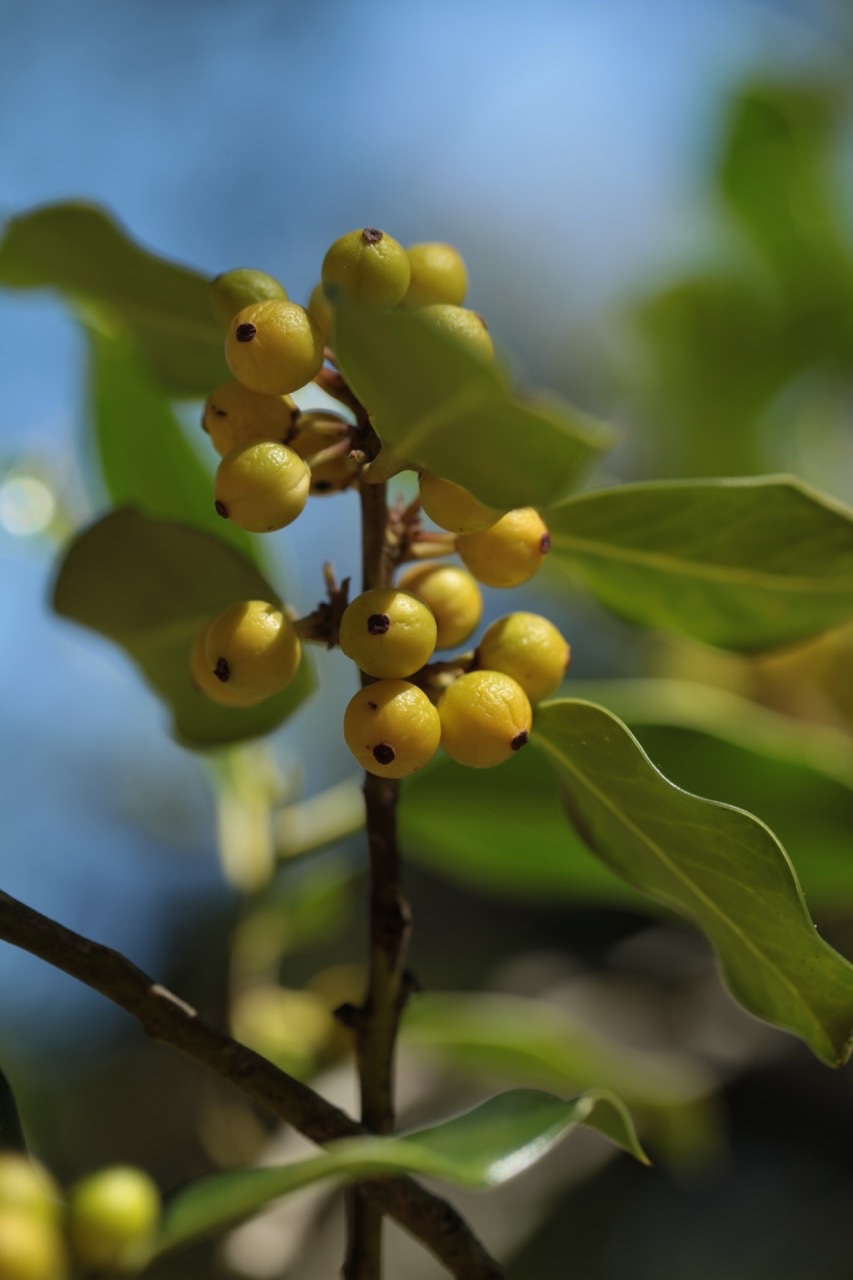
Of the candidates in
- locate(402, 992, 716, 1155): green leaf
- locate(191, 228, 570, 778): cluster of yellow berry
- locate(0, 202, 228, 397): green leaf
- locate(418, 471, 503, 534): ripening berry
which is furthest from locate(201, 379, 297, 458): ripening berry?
locate(402, 992, 716, 1155): green leaf

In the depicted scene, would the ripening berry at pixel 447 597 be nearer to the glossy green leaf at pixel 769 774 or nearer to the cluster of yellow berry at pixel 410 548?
the cluster of yellow berry at pixel 410 548

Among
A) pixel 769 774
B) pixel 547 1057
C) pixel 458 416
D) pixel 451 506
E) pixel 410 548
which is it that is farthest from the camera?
pixel 547 1057

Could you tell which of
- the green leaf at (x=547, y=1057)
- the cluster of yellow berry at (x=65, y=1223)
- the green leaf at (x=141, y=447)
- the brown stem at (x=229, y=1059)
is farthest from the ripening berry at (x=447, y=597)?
the green leaf at (x=547, y=1057)

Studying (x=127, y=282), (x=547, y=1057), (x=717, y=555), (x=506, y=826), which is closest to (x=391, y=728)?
(x=717, y=555)

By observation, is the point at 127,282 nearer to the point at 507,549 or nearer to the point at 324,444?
the point at 324,444

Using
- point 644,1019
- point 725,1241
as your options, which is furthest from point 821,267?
point 725,1241

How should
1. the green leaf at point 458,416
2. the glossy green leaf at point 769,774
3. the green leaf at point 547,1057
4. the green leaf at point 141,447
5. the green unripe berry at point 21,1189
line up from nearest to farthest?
the green leaf at point 458,416
the green unripe berry at point 21,1189
the glossy green leaf at point 769,774
the green leaf at point 141,447
the green leaf at point 547,1057
